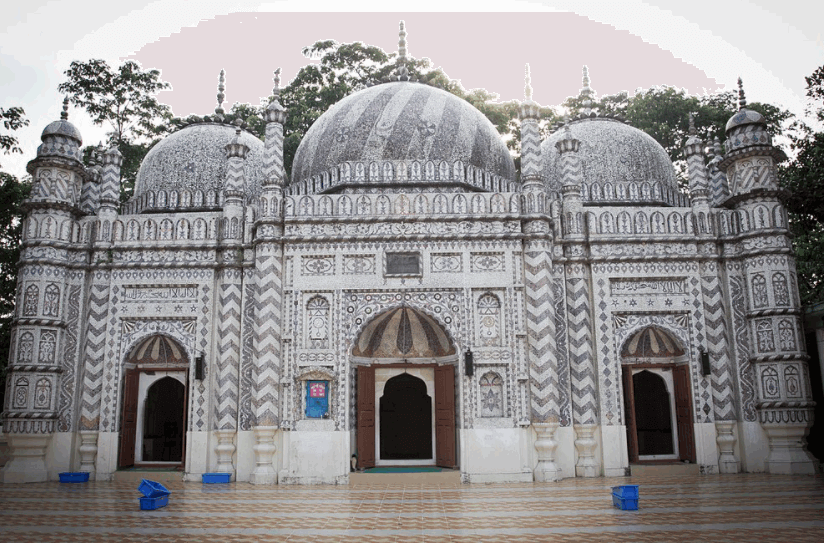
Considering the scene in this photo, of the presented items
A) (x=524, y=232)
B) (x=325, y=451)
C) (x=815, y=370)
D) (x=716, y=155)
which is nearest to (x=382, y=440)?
(x=325, y=451)

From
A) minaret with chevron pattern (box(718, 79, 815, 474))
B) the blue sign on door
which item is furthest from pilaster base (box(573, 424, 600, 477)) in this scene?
the blue sign on door

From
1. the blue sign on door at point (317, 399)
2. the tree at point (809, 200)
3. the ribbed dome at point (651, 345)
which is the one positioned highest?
the tree at point (809, 200)

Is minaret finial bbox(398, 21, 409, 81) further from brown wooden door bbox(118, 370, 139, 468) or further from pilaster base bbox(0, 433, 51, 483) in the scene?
pilaster base bbox(0, 433, 51, 483)

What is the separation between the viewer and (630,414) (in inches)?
595

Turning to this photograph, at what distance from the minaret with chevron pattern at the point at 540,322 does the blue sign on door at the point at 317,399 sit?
14.2ft

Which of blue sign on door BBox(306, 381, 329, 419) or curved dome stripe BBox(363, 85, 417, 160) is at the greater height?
curved dome stripe BBox(363, 85, 417, 160)

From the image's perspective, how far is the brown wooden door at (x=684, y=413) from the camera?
48.9 ft

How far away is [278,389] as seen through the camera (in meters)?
14.3

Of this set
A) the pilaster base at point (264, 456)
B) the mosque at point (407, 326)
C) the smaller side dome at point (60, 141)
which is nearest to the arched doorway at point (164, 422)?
the mosque at point (407, 326)

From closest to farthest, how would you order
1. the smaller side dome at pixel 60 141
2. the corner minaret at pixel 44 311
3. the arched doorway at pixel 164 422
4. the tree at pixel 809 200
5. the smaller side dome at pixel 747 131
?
the tree at pixel 809 200, the corner minaret at pixel 44 311, the smaller side dome at pixel 60 141, the smaller side dome at pixel 747 131, the arched doorway at pixel 164 422

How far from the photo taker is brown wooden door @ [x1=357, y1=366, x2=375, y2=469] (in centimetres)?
1459

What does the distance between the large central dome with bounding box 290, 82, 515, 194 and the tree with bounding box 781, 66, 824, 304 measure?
6924 millimetres

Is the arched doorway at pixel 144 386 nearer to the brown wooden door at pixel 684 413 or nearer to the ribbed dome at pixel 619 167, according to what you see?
the brown wooden door at pixel 684 413

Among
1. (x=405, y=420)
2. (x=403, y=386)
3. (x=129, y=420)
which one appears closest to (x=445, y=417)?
(x=405, y=420)
